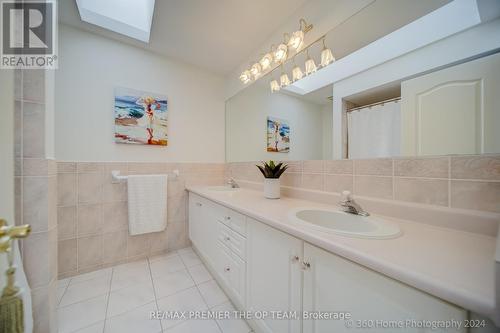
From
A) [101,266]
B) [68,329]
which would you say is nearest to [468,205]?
[68,329]

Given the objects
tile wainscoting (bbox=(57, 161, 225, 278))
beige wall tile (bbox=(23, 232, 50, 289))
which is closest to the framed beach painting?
tile wainscoting (bbox=(57, 161, 225, 278))

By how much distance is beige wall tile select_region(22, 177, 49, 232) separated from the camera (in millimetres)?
840

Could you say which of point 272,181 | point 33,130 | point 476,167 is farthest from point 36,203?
point 476,167

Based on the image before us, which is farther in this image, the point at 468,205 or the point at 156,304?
the point at 156,304

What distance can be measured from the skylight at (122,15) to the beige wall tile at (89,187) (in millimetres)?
1271

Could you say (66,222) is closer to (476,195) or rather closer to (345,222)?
(345,222)

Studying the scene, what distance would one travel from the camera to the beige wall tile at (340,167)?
41.3 inches

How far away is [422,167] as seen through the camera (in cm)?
79

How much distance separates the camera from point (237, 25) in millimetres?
1453

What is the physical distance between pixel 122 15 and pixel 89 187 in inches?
59.8

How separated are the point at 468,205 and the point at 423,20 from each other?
86 centimetres

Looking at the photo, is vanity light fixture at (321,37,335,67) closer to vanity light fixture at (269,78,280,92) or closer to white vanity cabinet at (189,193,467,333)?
vanity light fixture at (269,78,280,92)

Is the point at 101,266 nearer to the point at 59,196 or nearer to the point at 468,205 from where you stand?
the point at 59,196

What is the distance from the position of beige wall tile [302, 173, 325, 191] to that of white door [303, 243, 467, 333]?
2.07 ft
